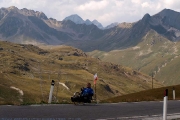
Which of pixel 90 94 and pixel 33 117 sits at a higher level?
pixel 90 94

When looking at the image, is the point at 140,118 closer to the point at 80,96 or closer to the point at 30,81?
the point at 80,96

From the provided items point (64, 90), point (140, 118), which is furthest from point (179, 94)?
point (64, 90)

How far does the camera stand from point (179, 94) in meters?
48.2

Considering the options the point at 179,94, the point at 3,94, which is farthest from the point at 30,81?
the point at 179,94

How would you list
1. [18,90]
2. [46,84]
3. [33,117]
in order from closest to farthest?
[33,117]
[18,90]
[46,84]

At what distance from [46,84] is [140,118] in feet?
589

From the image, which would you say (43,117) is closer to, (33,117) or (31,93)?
(33,117)

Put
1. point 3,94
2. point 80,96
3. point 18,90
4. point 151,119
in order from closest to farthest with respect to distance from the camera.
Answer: point 151,119
point 80,96
point 3,94
point 18,90

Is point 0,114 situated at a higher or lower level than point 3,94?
lower

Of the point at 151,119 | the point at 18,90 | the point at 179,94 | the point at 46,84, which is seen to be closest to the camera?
the point at 151,119

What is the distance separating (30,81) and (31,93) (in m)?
45.7

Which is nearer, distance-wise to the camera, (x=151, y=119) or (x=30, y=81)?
(x=151, y=119)

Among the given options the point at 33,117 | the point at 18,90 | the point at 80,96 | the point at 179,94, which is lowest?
the point at 33,117

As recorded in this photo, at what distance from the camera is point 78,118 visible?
13812 mm
